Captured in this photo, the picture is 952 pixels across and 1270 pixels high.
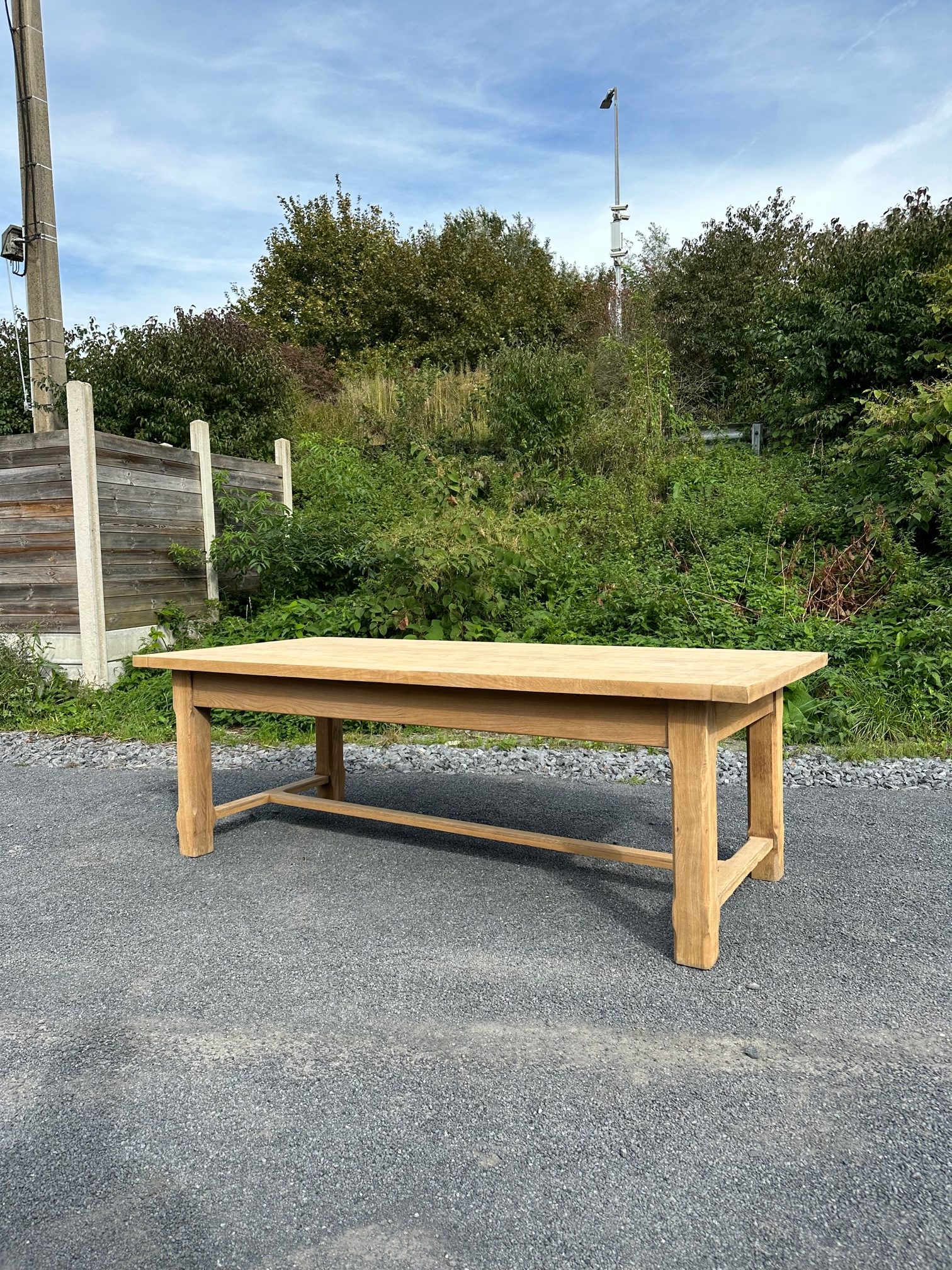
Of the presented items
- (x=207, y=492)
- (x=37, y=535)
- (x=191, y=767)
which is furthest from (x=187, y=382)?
(x=191, y=767)

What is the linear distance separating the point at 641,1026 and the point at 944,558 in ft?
17.6

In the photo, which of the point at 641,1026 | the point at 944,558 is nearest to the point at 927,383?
the point at 944,558

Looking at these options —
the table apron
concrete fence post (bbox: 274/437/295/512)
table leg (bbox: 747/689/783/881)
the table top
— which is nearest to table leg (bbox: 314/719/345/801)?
the table top

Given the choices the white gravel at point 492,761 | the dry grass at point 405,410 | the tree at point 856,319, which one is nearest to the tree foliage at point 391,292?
the dry grass at point 405,410

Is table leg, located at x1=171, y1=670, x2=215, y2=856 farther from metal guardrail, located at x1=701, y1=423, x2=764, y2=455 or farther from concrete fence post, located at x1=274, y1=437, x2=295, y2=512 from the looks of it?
metal guardrail, located at x1=701, y1=423, x2=764, y2=455

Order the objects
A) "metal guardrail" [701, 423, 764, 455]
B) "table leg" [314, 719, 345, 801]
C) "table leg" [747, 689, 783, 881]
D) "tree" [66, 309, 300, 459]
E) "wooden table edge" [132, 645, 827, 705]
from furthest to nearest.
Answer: "metal guardrail" [701, 423, 764, 455], "tree" [66, 309, 300, 459], "table leg" [314, 719, 345, 801], "table leg" [747, 689, 783, 881], "wooden table edge" [132, 645, 827, 705]

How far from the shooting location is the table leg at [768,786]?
9.37ft

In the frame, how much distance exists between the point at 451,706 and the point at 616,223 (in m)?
15.9

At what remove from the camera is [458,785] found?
422 cm

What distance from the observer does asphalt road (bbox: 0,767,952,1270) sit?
55.3 inches

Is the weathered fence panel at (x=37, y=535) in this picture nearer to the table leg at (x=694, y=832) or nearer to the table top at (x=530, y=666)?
the table top at (x=530, y=666)

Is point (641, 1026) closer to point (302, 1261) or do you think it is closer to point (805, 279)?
Answer: point (302, 1261)

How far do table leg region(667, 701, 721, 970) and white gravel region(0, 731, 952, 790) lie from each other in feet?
6.46

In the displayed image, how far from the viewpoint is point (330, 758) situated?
3.78m
